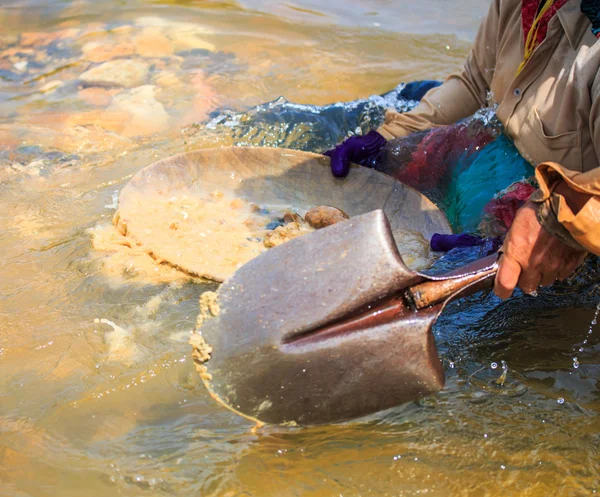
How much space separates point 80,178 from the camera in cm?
337

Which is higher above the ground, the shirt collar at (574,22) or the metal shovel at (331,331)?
the shirt collar at (574,22)

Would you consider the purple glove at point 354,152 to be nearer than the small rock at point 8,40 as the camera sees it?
Yes

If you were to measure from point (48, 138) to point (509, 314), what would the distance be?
274 centimetres

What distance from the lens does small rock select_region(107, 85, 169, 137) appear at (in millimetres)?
3988

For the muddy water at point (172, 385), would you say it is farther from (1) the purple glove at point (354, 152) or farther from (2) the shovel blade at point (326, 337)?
(1) the purple glove at point (354, 152)

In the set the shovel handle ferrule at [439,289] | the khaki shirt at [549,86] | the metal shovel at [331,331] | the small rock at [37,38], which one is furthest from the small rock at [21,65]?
the shovel handle ferrule at [439,289]

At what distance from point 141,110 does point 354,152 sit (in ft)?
6.02

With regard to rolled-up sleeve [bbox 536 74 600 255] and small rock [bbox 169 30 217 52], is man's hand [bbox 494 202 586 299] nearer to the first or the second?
rolled-up sleeve [bbox 536 74 600 255]

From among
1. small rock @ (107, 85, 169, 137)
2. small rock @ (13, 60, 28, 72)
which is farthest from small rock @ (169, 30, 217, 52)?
small rock @ (13, 60, 28, 72)

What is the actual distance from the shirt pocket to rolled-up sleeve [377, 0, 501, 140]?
0.54 meters

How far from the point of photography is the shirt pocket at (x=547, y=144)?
89.8 inches

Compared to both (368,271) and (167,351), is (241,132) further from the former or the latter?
(368,271)

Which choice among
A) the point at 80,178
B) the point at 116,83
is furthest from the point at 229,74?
the point at 80,178

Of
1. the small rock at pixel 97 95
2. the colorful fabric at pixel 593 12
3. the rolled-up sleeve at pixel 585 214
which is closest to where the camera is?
the rolled-up sleeve at pixel 585 214
